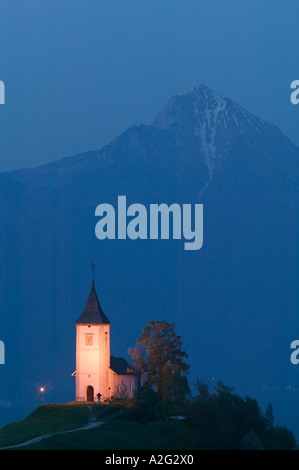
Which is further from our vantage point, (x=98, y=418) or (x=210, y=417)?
(x=98, y=418)

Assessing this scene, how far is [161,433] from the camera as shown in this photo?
79812mm

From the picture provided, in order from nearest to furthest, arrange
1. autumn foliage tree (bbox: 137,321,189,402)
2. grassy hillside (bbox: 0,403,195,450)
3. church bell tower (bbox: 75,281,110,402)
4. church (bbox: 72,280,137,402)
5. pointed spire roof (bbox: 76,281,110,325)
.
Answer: grassy hillside (bbox: 0,403,195,450) → autumn foliage tree (bbox: 137,321,189,402) → church (bbox: 72,280,137,402) → church bell tower (bbox: 75,281,110,402) → pointed spire roof (bbox: 76,281,110,325)

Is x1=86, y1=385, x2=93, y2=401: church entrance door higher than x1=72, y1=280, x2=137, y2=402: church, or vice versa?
x1=72, y1=280, x2=137, y2=402: church

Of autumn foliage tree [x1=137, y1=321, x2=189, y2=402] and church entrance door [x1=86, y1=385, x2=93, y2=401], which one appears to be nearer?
autumn foliage tree [x1=137, y1=321, x2=189, y2=402]

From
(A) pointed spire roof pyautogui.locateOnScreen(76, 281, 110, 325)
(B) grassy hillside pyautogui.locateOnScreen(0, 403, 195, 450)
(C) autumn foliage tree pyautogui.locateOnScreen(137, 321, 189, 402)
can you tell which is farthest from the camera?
(A) pointed spire roof pyautogui.locateOnScreen(76, 281, 110, 325)

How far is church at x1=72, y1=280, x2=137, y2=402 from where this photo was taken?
101 m

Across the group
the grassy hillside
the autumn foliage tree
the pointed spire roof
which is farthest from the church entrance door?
the pointed spire roof

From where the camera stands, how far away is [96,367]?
102 meters

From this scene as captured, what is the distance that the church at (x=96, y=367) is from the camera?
101 meters

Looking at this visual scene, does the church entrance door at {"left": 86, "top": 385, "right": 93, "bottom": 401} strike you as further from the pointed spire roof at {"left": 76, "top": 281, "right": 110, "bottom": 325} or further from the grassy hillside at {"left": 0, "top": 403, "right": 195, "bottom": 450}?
the pointed spire roof at {"left": 76, "top": 281, "right": 110, "bottom": 325}
